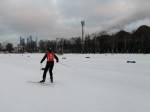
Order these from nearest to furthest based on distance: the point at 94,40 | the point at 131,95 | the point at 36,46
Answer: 1. the point at 131,95
2. the point at 94,40
3. the point at 36,46

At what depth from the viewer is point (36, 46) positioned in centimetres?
15875

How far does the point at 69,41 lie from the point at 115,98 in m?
138

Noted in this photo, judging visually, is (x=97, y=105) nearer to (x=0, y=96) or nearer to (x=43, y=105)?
(x=43, y=105)

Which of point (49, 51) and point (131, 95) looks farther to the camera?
point (49, 51)

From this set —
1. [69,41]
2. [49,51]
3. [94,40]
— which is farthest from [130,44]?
[49,51]

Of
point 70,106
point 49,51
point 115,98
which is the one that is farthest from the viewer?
point 49,51

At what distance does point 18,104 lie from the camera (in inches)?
293

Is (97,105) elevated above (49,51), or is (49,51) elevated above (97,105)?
(49,51)

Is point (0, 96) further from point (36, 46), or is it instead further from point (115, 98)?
point (36, 46)

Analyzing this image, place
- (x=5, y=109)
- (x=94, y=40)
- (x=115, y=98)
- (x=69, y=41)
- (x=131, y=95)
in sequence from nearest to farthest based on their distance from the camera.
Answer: (x=5, y=109) → (x=115, y=98) → (x=131, y=95) → (x=94, y=40) → (x=69, y=41)

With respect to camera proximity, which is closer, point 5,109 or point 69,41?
point 5,109

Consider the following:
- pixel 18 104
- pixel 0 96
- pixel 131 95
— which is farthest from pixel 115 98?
pixel 0 96

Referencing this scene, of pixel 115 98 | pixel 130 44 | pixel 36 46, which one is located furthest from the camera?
pixel 36 46

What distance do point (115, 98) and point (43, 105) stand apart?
92.6 inches
